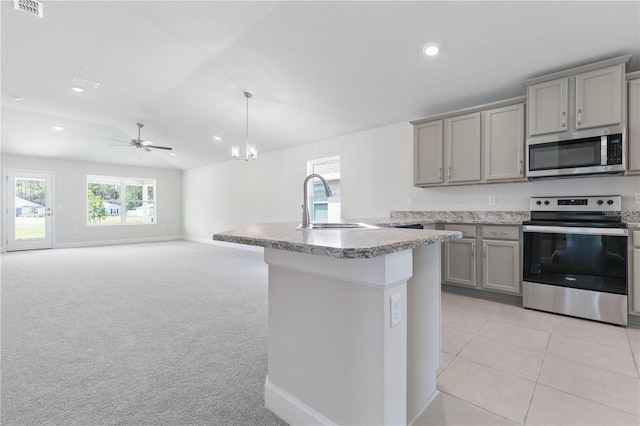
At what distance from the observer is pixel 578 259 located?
2.72 metres

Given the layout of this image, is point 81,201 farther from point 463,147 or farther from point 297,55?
point 463,147

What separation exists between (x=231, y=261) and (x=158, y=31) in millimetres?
4030

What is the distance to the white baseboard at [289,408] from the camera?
4.28 ft

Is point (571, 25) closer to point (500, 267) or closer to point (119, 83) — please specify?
point (500, 267)

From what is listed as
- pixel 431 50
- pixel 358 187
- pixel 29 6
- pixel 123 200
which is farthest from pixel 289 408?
pixel 123 200

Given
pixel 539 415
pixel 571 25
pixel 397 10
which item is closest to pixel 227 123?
pixel 397 10

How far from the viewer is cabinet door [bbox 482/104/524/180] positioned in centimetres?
313

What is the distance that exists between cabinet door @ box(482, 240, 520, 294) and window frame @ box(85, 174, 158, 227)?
30.9ft

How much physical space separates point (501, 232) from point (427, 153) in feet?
4.40

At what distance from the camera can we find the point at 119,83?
4.40 meters

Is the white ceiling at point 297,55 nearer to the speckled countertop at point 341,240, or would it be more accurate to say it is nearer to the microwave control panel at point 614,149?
the microwave control panel at point 614,149

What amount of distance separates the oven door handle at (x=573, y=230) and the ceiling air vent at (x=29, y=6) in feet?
17.6

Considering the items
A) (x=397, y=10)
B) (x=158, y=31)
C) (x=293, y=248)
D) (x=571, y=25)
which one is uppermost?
(x=158, y=31)

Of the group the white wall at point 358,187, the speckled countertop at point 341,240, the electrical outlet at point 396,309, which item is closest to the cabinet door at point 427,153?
the white wall at point 358,187
